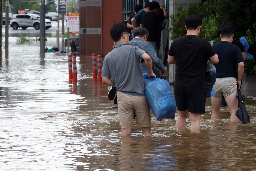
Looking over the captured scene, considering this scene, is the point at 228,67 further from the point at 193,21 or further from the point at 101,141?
the point at 101,141

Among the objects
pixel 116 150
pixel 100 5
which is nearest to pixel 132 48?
pixel 116 150

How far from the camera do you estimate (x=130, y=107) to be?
7.97 metres

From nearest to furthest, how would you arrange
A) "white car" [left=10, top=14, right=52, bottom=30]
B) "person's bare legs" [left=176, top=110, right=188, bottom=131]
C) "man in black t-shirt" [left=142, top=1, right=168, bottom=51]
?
"person's bare legs" [left=176, top=110, right=188, bottom=131]
"man in black t-shirt" [left=142, top=1, right=168, bottom=51]
"white car" [left=10, top=14, right=52, bottom=30]

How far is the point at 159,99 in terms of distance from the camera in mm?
7809

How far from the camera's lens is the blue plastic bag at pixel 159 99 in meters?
7.80

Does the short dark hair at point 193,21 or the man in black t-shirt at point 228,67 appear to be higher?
the short dark hair at point 193,21

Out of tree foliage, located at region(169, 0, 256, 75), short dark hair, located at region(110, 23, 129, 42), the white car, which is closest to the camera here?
short dark hair, located at region(110, 23, 129, 42)

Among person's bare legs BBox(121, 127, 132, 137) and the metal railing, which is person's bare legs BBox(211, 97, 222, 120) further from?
the metal railing

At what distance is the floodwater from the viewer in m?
6.86

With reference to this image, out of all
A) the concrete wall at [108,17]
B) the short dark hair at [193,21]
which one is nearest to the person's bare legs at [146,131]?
the short dark hair at [193,21]

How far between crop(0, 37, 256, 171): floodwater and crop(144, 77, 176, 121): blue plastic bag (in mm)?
452

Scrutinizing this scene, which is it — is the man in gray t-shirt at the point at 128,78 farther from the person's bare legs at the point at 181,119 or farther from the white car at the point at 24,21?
the white car at the point at 24,21

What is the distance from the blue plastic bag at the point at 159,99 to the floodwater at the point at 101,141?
1.48 ft

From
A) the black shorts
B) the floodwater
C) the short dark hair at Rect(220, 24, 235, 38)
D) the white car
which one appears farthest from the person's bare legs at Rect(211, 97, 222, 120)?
the white car
